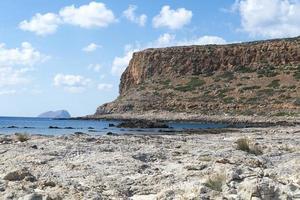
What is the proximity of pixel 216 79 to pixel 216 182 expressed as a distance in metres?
98.6

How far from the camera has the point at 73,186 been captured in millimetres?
12008

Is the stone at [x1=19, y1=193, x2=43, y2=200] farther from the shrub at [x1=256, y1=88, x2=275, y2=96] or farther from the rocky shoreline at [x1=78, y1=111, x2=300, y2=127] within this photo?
the shrub at [x1=256, y1=88, x2=275, y2=96]

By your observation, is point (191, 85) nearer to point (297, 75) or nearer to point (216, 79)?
point (216, 79)

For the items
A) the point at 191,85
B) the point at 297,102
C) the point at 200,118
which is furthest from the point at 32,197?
the point at 191,85

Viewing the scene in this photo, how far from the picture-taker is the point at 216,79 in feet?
356

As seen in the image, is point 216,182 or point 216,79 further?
point 216,79

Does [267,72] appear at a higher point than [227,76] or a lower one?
higher

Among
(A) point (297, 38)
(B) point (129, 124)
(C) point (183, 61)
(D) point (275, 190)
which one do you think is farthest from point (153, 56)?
(D) point (275, 190)

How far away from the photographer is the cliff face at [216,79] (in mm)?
91375

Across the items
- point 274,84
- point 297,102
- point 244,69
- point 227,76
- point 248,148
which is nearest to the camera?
point 248,148

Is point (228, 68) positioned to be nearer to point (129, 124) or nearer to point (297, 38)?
point (297, 38)

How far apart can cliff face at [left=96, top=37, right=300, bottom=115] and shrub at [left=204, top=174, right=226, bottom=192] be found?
234ft

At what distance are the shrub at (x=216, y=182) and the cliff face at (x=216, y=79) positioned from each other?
234 feet

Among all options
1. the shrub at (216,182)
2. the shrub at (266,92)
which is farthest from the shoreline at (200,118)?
the shrub at (216,182)
